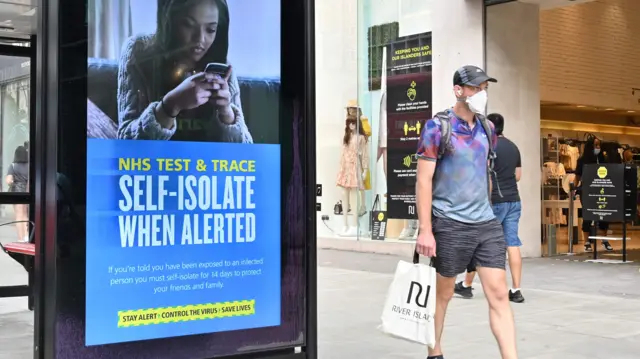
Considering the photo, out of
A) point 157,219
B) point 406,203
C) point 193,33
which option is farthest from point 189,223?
point 406,203

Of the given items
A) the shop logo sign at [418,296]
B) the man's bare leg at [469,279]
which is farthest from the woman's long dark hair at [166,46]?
the man's bare leg at [469,279]

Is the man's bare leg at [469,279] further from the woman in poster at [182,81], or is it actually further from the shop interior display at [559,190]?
the woman in poster at [182,81]

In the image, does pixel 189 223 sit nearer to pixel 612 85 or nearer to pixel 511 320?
pixel 511 320

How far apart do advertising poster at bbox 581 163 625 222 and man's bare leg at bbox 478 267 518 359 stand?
7610mm

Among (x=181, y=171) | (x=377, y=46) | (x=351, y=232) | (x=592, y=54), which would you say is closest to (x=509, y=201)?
(x=181, y=171)

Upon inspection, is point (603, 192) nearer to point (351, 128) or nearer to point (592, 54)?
point (351, 128)

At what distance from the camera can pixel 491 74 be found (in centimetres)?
1228

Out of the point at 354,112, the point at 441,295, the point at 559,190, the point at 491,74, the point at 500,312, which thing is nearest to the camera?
the point at 500,312

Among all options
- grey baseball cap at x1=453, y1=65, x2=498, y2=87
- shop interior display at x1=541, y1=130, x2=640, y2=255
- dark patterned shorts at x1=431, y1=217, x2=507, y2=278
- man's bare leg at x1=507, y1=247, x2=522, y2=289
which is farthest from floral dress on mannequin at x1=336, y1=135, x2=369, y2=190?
dark patterned shorts at x1=431, y1=217, x2=507, y2=278

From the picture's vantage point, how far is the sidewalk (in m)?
6.11

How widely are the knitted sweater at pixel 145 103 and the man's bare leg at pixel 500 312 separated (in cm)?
192

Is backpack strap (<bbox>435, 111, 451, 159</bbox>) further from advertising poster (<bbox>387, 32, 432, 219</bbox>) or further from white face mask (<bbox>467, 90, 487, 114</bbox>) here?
advertising poster (<bbox>387, 32, 432, 219</bbox>)

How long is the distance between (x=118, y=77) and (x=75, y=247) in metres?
0.93

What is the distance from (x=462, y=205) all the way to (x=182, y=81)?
187 centimetres
